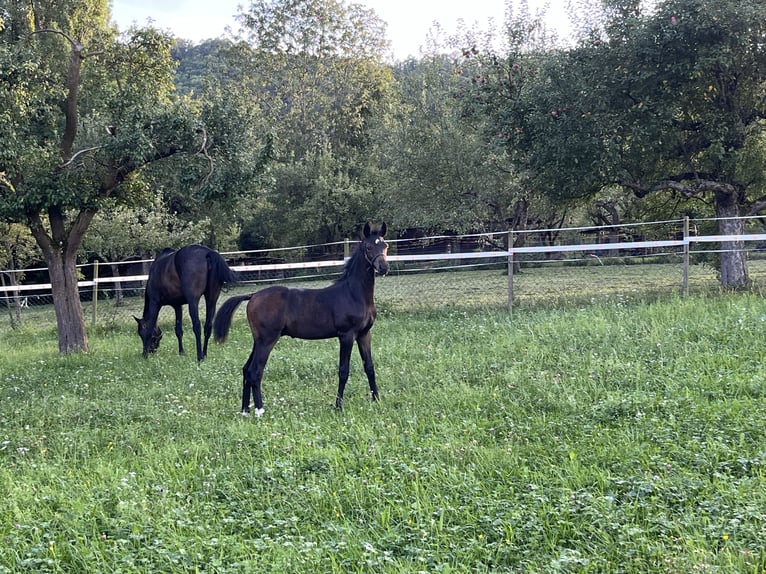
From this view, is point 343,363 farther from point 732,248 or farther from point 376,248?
point 732,248

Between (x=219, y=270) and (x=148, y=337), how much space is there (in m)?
1.64

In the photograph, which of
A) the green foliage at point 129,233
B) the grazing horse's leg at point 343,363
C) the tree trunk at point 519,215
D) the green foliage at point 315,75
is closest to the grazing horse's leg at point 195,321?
the grazing horse's leg at point 343,363

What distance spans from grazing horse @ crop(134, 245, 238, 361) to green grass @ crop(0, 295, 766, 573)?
246 centimetres

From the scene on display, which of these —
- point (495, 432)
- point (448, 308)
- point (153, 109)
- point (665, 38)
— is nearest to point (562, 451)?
point (495, 432)

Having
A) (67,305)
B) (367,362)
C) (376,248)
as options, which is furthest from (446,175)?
(367,362)

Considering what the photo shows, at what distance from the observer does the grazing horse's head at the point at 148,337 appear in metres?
9.99

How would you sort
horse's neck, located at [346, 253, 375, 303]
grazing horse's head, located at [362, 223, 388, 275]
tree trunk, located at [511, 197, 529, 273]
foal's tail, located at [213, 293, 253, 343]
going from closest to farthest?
grazing horse's head, located at [362, 223, 388, 275] → horse's neck, located at [346, 253, 375, 303] → foal's tail, located at [213, 293, 253, 343] → tree trunk, located at [511, 197, 529, 273]

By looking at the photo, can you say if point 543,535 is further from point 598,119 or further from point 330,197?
point 330,197

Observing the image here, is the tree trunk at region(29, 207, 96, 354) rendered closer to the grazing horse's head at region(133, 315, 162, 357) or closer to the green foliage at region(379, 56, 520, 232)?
the grazing horse's head at region(133, 315, 162, 357)

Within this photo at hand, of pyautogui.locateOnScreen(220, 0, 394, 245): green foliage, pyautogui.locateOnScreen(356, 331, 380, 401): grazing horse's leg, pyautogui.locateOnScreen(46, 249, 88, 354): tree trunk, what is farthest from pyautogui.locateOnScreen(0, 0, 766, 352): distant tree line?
pyautogui.locateOnScreen(220, 0, 394, 245): green foliage

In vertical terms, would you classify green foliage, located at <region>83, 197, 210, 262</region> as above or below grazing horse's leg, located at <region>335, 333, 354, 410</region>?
above

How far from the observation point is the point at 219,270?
32.8 ft

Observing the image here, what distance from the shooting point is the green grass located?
3.21 metres

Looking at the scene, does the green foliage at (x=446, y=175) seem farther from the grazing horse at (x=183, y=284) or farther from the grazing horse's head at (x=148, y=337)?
the grazing horse's head at (x=148, y=337)
